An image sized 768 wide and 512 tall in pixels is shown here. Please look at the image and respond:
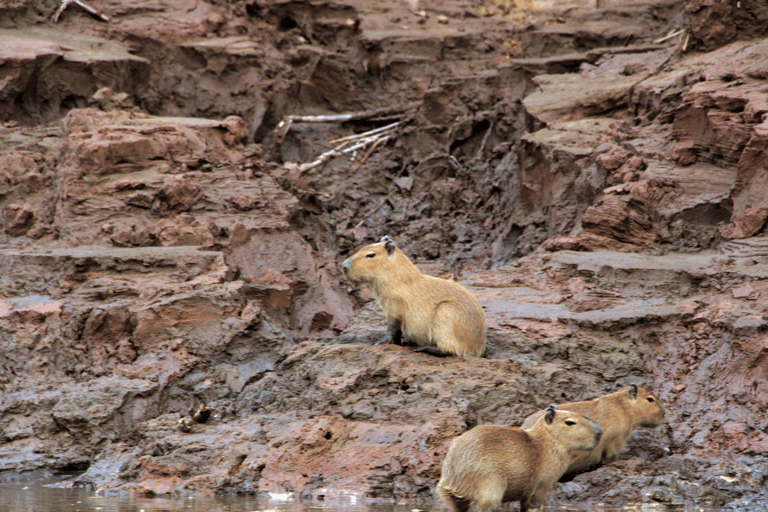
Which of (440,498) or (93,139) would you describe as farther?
(93,139)

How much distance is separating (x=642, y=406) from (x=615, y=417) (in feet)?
1.37

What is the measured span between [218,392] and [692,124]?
689 centimetres

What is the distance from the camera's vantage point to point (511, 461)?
6.20 m

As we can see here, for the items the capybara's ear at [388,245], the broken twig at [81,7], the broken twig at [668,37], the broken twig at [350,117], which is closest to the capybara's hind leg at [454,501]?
the capybara's ear at [388,245]

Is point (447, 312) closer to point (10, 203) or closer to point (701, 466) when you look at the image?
point (701, 466)

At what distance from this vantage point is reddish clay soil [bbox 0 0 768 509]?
7.42 m

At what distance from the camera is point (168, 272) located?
→ 9.94 meters

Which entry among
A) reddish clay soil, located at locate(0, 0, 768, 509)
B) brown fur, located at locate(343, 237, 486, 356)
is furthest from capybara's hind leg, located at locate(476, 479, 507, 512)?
brown fur, located at locate(343, 237, 486, 356)

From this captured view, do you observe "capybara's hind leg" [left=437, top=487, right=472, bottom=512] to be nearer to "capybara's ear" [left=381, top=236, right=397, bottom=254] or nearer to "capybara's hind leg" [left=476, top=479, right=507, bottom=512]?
"capybara's hind leg" [left=476, top=479, right=507, bottom=512]

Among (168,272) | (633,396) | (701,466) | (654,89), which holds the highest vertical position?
(654,89)

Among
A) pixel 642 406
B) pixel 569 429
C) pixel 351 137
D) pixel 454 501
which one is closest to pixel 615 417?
pixel 642 406

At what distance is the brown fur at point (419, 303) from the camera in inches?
307

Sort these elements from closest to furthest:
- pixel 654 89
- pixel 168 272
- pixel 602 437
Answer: pixel 602 437 → pixel 168 272 → pixel 654 89

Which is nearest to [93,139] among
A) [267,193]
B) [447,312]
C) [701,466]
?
[267,193]
